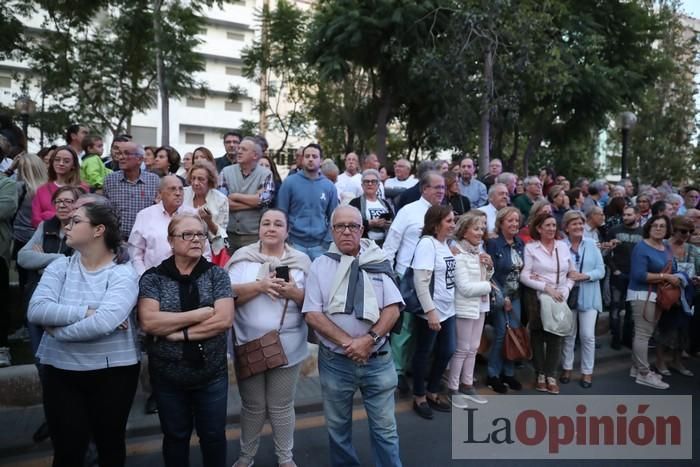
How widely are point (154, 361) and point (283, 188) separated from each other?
3170 mm

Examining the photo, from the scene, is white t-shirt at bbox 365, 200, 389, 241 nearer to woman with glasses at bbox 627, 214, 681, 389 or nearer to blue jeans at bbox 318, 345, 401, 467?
woman with glasses at bbox 627, 214, 681, 389

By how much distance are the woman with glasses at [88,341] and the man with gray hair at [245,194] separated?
98.6 inches

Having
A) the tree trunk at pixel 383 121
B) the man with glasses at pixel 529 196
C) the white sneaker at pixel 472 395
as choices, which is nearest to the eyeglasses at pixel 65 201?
the white sneaker at pixel 472 395

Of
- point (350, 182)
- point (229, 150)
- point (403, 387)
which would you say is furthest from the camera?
point (350, 182)

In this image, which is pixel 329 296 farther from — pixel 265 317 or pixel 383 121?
pixel 383 121

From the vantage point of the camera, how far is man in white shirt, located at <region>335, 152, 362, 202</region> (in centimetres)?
813

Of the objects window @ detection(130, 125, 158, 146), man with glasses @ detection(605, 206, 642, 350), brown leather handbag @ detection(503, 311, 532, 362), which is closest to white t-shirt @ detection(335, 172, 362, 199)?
brown leather handbag @ detection(503, 311, 532, 362)

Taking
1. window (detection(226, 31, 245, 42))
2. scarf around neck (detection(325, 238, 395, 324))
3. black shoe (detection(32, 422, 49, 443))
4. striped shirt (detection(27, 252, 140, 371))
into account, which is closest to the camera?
striped shirt (detection(27, 252, 140, 371))

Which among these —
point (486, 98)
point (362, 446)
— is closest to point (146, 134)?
point (486, 98)

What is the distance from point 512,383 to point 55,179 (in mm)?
4934

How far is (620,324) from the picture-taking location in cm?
750

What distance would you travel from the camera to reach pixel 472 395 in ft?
17.5

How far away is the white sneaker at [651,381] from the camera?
6.01m

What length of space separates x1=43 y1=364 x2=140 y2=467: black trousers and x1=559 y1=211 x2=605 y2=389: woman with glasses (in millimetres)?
4742
